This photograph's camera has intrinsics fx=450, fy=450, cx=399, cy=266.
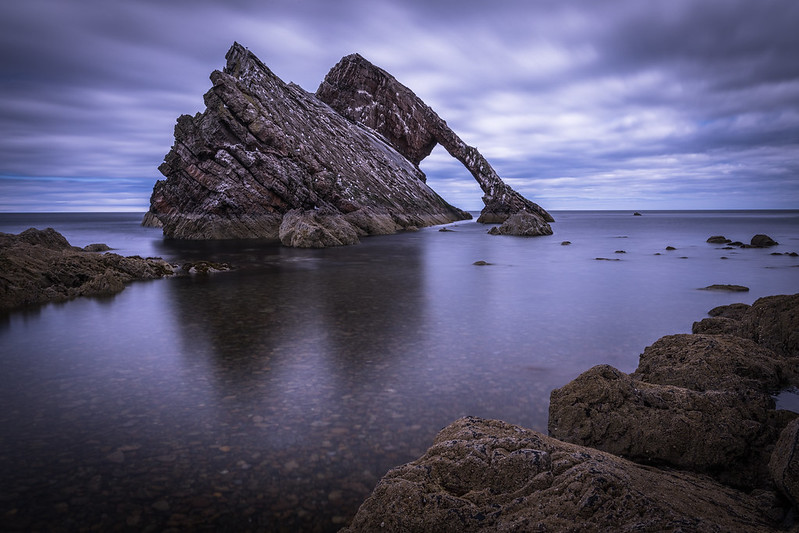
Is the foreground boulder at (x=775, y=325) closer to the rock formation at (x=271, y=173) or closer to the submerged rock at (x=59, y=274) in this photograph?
the submerged rock at (x=59, y=274)

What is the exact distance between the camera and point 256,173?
142ft

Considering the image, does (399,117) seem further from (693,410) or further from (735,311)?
(693,410)

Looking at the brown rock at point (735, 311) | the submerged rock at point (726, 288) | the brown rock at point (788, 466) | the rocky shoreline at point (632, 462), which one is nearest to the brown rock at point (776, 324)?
the rocky shoreline at point (632, 462)

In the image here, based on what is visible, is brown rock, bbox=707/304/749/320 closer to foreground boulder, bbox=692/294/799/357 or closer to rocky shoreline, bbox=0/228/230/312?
foreground boulder, bbox=692/294/799/357

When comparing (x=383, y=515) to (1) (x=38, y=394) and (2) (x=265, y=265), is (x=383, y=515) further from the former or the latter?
(2) (x=265, y=265)

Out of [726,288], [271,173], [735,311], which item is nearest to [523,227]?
[271,173]

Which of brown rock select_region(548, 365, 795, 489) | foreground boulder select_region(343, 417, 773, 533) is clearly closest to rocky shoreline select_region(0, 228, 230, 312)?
foreground boulder select_region(343, 417, 773, 533)

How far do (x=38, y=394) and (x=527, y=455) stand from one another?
23.9ft

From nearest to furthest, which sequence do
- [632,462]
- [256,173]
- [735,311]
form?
[632,462] < [735,311] < [256,173]

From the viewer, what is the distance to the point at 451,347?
9.45m

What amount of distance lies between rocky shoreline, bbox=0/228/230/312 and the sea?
95cm

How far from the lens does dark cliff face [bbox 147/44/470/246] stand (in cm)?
4253

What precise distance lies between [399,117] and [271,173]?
4270cm

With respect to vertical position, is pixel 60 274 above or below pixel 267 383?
above
